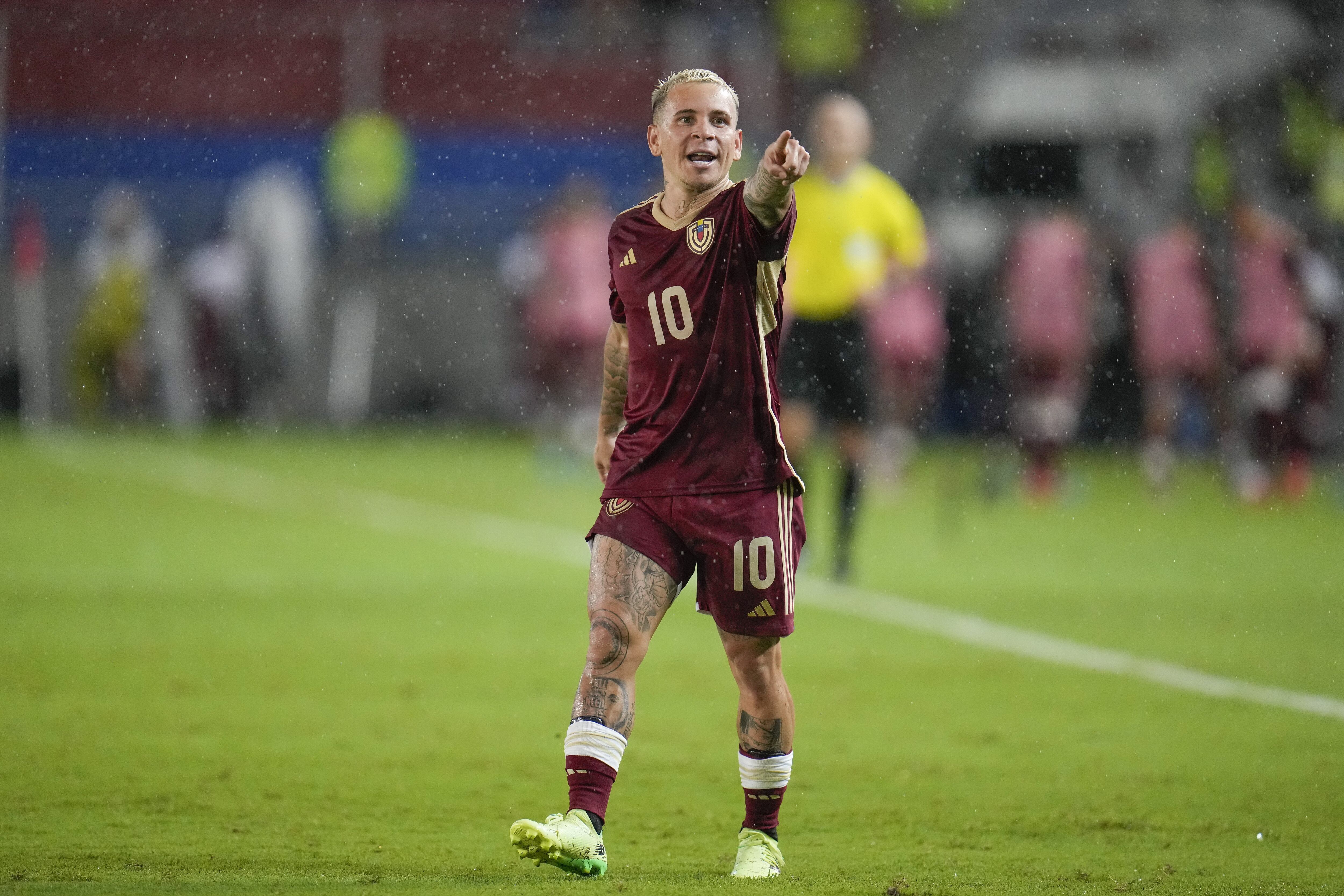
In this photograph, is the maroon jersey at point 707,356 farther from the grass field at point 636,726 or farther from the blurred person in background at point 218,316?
the blurred person in background at point 218,316

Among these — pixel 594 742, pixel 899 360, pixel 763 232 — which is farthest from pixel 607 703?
pixel 899 360

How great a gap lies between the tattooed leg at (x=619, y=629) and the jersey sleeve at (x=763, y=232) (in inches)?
30.1

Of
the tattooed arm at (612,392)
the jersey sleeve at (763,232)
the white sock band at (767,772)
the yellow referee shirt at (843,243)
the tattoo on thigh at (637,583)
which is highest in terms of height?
the yellow referee shirt at (843,243)

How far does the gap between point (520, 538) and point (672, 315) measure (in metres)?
8.54

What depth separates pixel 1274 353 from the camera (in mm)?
16219

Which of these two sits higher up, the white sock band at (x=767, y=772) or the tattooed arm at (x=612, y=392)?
the tattooed arm at (x=612, y=392)

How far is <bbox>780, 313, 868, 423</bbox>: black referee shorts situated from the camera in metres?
10.4

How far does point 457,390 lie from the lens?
23.3m

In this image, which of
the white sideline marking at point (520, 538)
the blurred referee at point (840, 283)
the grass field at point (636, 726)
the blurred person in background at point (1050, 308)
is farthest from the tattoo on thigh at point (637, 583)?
the blurred person in background at point (1050, 308)

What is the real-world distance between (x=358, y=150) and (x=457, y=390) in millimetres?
2998

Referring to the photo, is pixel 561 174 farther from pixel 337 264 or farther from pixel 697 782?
pixel 697 782

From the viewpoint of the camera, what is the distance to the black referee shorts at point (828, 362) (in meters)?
10.4

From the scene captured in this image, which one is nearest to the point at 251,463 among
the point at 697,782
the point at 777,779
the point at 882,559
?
the point at 882,559

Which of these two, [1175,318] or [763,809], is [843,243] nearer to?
[763,809]
